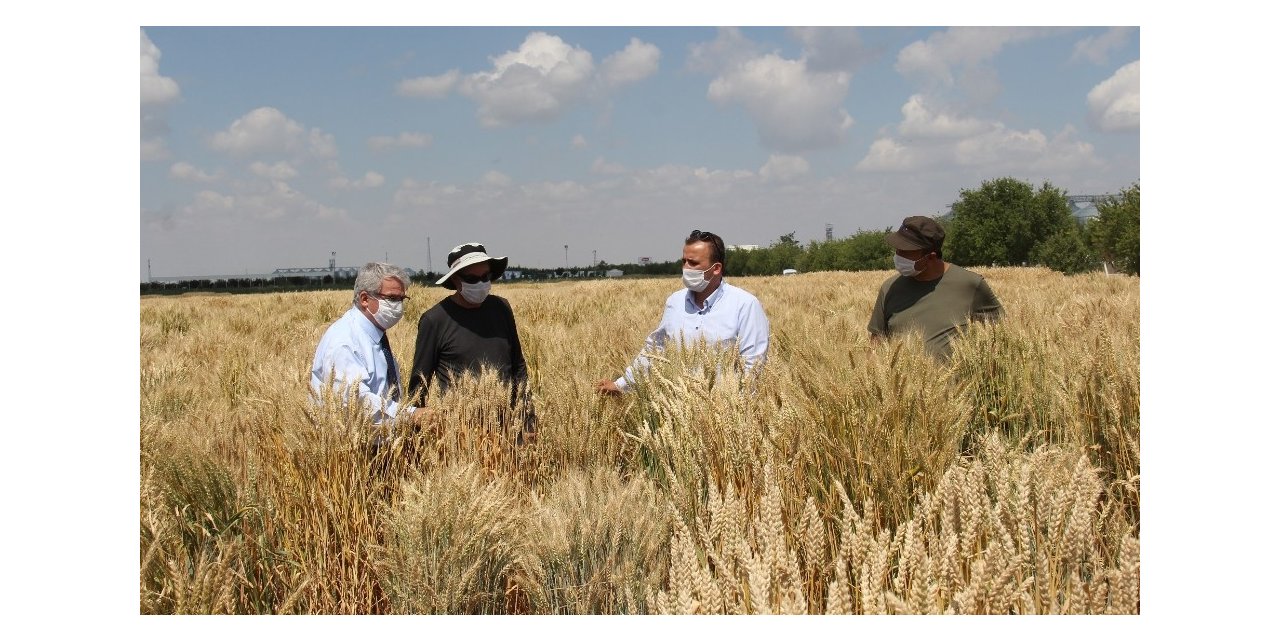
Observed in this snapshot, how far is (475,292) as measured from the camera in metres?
3.59

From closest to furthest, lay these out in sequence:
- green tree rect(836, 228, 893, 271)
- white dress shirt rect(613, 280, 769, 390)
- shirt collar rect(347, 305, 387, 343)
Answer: shirt collar rect(347, 305, 387, 343), white dress shirt rect(613, 280, 769, 390), green tree rect(836, 228, 893, 271)

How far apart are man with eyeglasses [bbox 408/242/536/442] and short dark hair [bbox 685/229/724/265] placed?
0.98 meters

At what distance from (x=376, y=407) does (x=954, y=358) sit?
2489 millimetres

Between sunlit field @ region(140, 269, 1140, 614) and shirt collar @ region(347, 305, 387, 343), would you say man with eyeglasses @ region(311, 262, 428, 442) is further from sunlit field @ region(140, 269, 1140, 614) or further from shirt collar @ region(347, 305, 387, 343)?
sunlit field @ region(140, 269, 1140, 614)

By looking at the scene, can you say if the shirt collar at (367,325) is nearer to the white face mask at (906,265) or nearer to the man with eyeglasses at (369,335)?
the man with eyeglasses at (369,335)

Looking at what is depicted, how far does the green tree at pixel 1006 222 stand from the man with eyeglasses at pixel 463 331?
65.2 meters

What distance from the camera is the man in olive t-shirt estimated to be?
3979mm

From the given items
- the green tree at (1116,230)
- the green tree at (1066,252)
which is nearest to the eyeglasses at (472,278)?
the green tree at (1116,230)

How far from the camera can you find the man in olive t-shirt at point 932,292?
398 centimetres

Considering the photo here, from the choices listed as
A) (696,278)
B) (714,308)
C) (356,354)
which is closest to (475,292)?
(356,354)

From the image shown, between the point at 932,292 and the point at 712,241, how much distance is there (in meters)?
1.26

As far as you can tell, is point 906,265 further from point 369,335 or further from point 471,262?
point 369,335

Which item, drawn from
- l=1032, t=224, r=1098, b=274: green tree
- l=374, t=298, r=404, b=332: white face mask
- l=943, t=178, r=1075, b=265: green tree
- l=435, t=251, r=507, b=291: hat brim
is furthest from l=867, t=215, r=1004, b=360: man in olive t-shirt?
l=943, t=178, r=1075, b=265: green tree

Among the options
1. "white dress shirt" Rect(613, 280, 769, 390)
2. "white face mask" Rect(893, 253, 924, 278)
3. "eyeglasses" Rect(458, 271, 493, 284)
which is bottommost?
"white dress shirt" Rect(613, 280, 769, 390)
